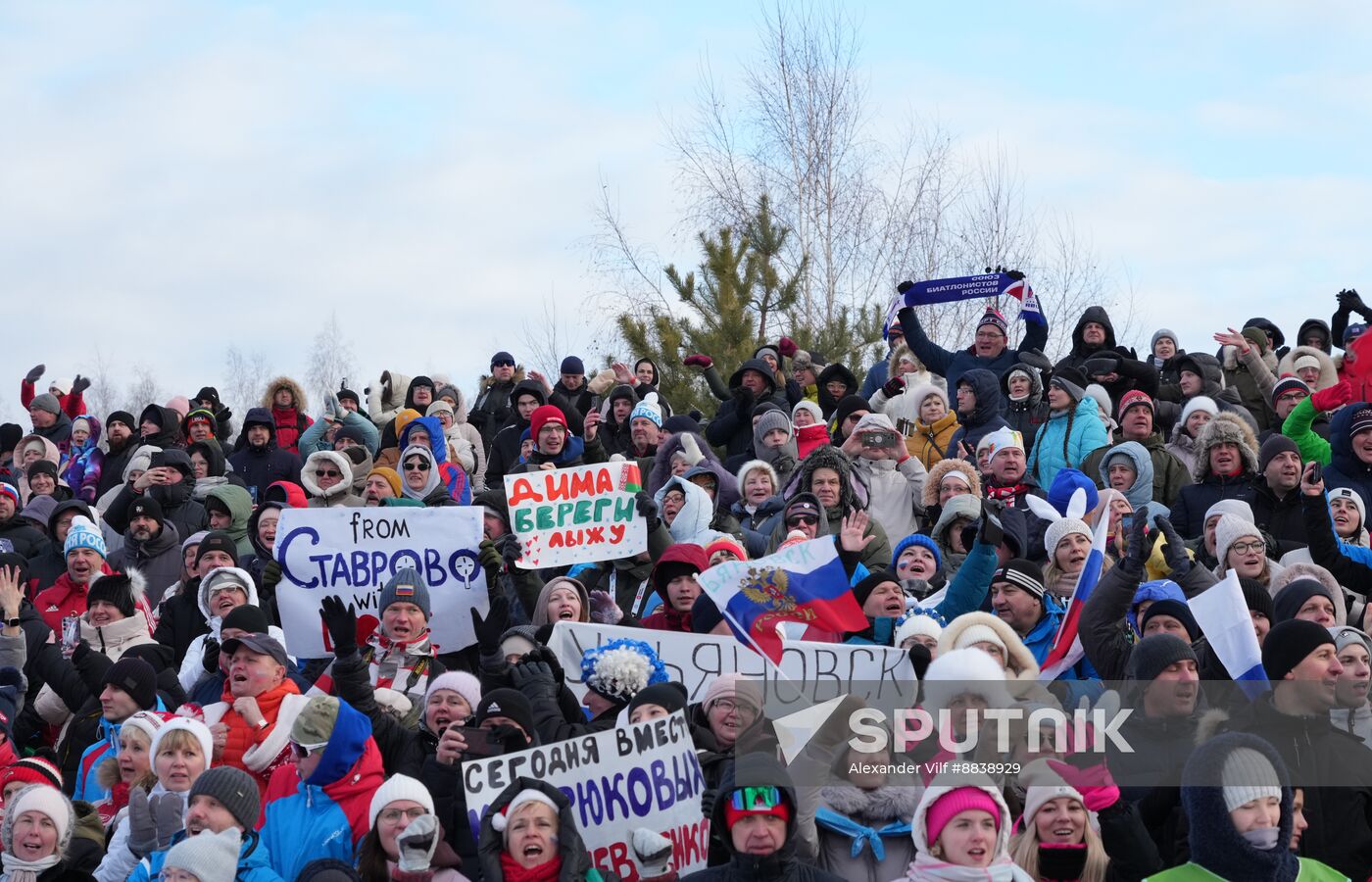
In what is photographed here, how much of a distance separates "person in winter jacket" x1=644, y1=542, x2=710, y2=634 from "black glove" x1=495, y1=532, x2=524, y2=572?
53.4 inches

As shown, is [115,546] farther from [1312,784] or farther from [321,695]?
[1312,784]

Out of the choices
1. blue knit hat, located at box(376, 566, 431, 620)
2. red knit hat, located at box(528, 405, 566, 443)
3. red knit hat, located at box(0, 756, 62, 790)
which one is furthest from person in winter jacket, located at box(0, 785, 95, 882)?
red knit hat, located at box(528, 405, 566, 443)

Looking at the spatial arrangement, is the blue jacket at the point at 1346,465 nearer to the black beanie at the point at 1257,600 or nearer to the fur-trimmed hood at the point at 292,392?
the black beanie at the point at 1257,600

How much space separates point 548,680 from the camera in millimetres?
7738

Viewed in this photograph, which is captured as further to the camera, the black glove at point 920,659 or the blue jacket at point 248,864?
the black glove at point 920,659

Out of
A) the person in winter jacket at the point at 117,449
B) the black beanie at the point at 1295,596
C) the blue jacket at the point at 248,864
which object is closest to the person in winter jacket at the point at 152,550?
the person in winter jacket at the point at 117,449

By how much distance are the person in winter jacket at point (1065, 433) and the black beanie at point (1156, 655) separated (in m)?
4.94

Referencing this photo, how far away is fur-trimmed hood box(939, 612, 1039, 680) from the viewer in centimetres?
710

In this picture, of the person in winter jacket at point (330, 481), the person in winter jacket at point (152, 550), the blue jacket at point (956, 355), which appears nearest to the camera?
the person in winter jacket at point (152, 550)

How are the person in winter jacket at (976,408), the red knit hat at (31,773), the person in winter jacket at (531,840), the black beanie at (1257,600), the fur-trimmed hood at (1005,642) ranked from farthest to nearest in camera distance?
the person in winter jacket at (976,408) < the black beanie at (1257,600) < the red knit hat at (31,773) < the fur-trimmed hood at (1005,642) < the person in winter jacket at (531,840)

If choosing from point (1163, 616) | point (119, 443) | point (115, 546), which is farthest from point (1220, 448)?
point (119, 443)

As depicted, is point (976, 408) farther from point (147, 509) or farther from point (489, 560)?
point (147, 509)

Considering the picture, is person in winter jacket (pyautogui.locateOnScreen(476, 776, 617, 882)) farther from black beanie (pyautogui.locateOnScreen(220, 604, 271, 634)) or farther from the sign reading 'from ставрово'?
the sign reading 'from ставрово'

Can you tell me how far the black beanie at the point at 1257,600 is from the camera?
25.1 ft
